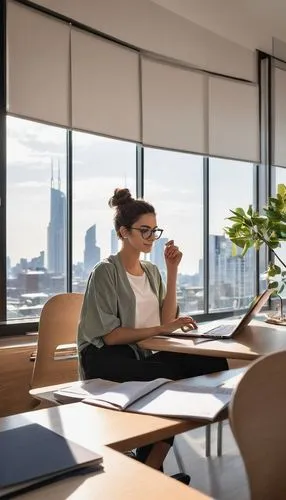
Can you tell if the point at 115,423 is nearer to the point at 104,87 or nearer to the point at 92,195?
the point at 92,195

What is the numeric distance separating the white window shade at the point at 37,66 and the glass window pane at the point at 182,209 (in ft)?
3.09

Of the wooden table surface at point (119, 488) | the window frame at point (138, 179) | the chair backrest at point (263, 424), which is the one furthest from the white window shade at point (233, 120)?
the wooden table surface at point (119, 488)

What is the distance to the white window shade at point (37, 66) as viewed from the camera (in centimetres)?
336

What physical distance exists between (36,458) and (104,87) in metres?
3.31

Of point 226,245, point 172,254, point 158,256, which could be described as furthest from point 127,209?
point 226,245

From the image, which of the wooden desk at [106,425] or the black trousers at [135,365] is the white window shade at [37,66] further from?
the wooden desk at [106,425]

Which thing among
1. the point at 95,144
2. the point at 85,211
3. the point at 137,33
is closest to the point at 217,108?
the point at 137,33

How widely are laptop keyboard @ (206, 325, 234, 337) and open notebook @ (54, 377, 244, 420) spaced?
623 mm

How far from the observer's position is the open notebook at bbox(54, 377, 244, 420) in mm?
1323

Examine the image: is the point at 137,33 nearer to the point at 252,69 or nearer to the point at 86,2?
the point at 86,2

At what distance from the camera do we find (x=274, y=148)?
207 inches

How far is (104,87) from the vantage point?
391 cm

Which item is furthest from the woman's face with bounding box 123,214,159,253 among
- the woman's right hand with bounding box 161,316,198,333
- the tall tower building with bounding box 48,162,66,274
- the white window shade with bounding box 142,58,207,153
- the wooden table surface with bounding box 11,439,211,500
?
the white window shade with bounding box 142,58,207,153

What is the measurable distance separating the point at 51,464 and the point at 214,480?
1.97 metres
